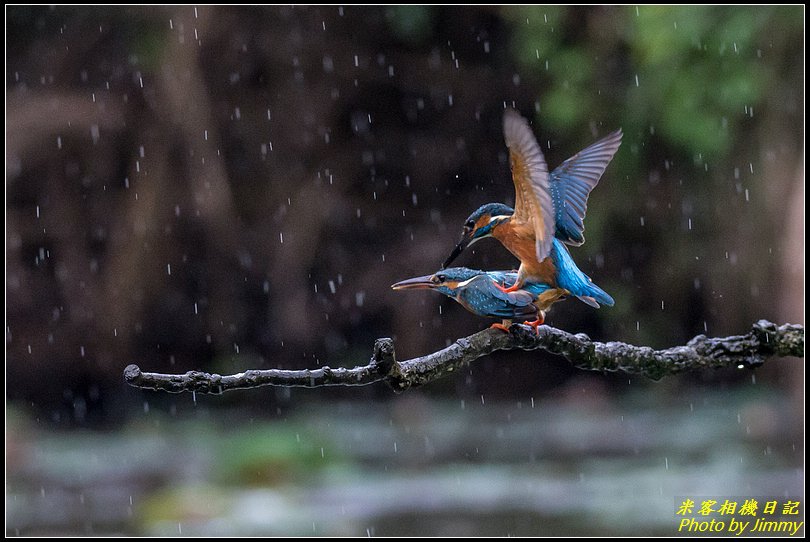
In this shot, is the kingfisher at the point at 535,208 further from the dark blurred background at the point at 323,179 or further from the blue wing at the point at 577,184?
the dark blurred background at the point at 323,179

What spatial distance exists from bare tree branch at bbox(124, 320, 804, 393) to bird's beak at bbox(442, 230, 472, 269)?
0.34ft

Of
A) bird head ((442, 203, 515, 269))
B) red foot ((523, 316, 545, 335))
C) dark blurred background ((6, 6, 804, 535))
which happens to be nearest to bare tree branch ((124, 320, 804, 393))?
red foot ((523, 316, 545, 335))

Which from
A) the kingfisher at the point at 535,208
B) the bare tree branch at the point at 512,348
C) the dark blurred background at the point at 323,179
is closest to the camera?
the bare tree branch at the point at 512,348

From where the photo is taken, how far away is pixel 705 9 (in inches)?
305

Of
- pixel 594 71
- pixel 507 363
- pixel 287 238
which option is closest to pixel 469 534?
pixel 507 363

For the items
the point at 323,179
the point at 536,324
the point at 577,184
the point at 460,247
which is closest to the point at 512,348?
the point at 536,324

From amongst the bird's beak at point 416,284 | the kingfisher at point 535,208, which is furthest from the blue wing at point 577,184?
the bird's beak at point 416,284

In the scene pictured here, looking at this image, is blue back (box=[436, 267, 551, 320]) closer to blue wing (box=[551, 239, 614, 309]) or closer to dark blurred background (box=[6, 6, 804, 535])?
blue wing (box=[551, 239, 614, 309])

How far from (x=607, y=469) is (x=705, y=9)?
151 inches

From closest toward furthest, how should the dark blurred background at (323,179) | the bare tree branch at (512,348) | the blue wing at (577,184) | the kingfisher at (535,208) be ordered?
the bare tree branch at (512,348) < the kingfisher at (535,208) < the blue wing at (577,184) < the dark blurred background at (323,179)

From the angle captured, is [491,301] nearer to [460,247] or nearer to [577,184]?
[460,247]

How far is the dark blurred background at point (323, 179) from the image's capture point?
8289mm

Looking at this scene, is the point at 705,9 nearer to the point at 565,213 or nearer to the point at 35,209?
the point at 35,209

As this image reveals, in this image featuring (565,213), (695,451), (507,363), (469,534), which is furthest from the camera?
(507,363)
